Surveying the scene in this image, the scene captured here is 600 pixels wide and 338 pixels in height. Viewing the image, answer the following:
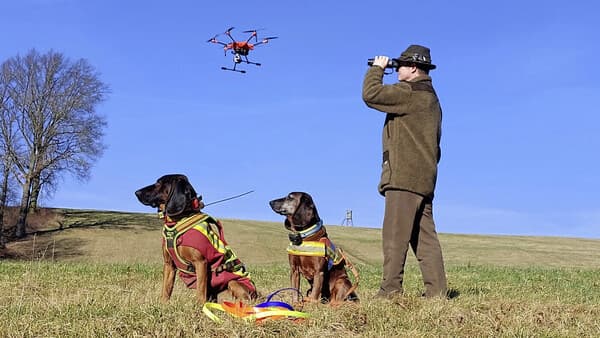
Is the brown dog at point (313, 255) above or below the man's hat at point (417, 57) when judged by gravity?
below

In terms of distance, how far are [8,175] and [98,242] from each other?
648cm

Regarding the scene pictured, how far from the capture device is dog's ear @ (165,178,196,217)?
627 cm

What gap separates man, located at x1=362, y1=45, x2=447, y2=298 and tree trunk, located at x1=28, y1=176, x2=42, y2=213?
3807 centimetres

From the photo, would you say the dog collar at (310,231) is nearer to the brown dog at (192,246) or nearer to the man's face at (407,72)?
the brown dog at (192,246)

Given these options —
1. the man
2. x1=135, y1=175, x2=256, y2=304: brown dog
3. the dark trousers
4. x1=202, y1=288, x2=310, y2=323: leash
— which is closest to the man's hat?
the man

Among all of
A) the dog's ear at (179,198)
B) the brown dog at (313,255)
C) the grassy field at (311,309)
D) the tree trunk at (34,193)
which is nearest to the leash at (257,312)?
the grassy field at (311,309)

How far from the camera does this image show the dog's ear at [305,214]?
7.34m

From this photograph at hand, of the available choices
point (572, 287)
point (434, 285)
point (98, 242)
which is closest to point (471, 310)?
point (434, 285)

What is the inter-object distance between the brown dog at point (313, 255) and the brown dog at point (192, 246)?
2.76ft

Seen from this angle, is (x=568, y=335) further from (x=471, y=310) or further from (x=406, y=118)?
(x=406, y=118)

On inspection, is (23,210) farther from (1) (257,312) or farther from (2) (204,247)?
(1) (257,312)

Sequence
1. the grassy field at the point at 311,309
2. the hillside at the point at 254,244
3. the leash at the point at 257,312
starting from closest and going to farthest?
the grassy field at the point at 311,309
the leash at the point at 257,312
the hillside at the point at 254,244

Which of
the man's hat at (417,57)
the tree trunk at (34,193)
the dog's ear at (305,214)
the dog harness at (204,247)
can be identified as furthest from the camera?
the tree trunk at (34,193)

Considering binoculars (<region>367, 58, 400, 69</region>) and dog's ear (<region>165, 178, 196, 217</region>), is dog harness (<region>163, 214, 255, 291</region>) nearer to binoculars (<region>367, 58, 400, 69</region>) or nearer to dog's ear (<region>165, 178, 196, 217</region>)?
dog's ear (<region>165, 178, 196, 217</region>)
